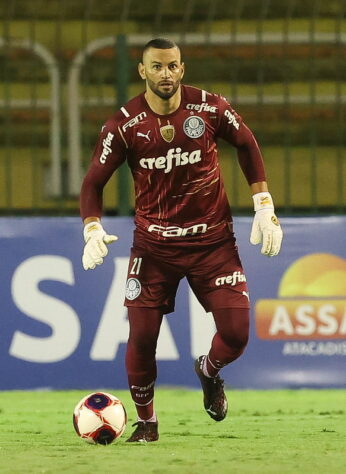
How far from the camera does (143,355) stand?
7324mm

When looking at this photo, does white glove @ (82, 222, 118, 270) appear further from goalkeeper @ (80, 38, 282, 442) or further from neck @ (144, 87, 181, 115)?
neck @ (144, 87, 181, 115)

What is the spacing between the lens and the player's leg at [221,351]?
7.40 m

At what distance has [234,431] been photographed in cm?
788

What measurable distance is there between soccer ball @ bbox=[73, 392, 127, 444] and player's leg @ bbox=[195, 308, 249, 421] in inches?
28.0

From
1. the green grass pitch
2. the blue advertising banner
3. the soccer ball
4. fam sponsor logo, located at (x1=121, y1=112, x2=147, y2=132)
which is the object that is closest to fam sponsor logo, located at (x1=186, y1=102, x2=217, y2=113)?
fam sponsor logo, located at (x1=121, y1=112, x2=147, y2=132)

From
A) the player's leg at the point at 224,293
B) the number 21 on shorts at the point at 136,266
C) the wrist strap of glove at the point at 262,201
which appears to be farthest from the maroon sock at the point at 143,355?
the wrist strap of glove at the point at 262,201

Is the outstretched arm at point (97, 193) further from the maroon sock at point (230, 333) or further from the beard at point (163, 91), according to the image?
the maroon sock at point (230, 333)

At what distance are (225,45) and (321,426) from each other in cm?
370

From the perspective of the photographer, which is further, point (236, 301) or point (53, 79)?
point (53, 79)

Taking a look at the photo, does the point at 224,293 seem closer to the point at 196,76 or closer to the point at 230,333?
the point at 230,333

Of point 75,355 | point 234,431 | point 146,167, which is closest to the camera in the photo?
point 146,167

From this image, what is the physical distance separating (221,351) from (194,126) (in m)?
1.27

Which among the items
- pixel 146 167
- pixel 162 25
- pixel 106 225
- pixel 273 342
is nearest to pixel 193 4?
pixel 162 25

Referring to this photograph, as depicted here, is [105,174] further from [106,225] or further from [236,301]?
[106,225]
